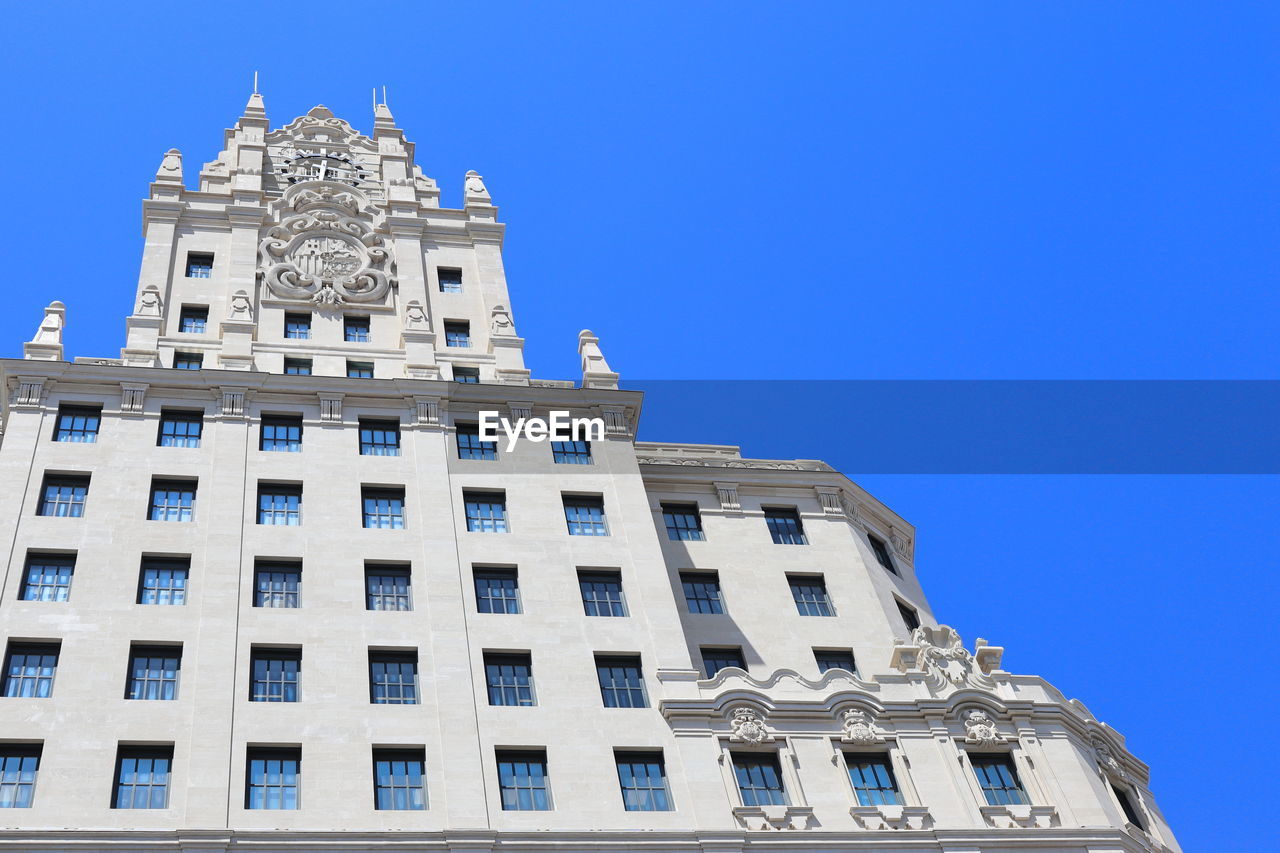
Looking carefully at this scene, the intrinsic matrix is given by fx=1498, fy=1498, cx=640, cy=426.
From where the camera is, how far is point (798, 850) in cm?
4472

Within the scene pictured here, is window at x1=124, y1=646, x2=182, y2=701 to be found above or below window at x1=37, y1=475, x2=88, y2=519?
below

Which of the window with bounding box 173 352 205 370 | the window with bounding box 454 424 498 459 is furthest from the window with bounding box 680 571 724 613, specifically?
the window with bounding box 173 352 205 370

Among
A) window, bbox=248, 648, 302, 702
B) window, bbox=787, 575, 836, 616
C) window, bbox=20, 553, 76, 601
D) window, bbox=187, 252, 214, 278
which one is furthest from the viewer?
window, bbox=187, 252, 214, 278

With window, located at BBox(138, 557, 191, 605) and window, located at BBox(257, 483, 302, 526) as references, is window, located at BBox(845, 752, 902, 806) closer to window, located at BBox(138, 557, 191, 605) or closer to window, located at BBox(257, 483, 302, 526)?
window, located at BBox(257, 483, 302, 526)

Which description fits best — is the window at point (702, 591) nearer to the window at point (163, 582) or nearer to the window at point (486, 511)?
the window at point (486, 511)

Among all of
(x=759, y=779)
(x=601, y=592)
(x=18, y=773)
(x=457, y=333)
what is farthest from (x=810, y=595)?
(x=18, y=773)

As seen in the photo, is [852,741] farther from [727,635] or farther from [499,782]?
[499,782]

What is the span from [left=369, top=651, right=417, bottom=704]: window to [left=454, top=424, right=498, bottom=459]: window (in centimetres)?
1043

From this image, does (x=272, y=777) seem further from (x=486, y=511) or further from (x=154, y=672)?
(x=486, y=511)

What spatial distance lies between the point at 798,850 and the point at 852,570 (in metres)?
15.3

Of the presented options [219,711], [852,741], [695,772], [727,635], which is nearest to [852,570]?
[727,635]

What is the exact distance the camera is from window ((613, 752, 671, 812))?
1777 inches

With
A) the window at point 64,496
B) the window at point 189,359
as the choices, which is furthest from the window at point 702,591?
Result: the window at point 64,496

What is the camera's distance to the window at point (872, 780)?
1857 inches
